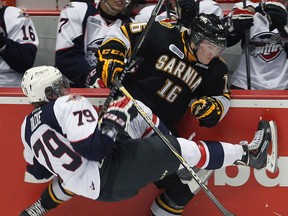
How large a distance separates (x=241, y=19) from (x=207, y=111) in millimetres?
576

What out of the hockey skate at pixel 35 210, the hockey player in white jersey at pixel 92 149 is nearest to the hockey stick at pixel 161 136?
the hockey player in white jersey at pixel 92 149

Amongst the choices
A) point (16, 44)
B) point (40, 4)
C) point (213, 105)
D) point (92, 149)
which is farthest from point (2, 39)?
point (40, 4)

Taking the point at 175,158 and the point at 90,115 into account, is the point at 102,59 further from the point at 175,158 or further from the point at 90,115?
the point at 175,158

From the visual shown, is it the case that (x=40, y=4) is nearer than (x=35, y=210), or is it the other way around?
(x=35, y=210)

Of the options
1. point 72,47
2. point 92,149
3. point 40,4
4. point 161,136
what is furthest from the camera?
point 40,4

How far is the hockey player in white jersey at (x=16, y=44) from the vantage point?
262cm

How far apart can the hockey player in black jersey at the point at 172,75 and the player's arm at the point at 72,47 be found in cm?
49

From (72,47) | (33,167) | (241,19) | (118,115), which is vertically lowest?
(33,167)

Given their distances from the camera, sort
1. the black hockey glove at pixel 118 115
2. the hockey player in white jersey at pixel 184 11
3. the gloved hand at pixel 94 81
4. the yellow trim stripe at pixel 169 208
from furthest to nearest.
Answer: the hockey player in white jersey at pixel 184 11 → the gloved hand at pixel 94 81 → the yellow trim stripe at pixel 169 208 → the black hockey glove at pixel 118 115

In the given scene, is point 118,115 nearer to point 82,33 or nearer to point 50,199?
point 50,199

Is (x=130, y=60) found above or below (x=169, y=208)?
above

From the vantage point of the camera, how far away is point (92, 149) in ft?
6.18

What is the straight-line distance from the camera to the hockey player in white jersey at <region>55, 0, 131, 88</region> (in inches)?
107

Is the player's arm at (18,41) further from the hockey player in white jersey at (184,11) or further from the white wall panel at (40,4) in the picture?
the white wall panel at (40,4)
